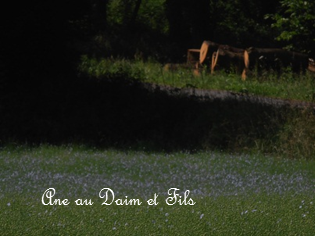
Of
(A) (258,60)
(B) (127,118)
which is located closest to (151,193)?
(B) (127,118)

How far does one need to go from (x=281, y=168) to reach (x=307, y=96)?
839 cm

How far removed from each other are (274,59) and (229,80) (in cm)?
211

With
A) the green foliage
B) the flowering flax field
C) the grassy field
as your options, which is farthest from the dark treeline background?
the green foliage

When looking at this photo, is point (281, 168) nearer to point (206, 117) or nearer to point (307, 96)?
point (206, 117)

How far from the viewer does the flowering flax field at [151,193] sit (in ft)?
24.6

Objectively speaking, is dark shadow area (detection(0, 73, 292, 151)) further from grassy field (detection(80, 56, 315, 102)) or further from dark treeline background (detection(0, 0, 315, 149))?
grassy field (detection(80, 56, 315, 102))

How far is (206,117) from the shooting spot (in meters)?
17.1

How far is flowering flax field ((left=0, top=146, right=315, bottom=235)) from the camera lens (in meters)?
7.49

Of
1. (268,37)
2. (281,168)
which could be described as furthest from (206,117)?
(268,37)

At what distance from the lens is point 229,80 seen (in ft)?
78.1

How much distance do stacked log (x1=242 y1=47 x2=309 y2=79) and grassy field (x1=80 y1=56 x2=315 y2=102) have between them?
404 millimetres

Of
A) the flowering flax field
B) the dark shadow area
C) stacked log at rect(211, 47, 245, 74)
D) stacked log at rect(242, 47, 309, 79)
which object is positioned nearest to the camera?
the flowering flax field

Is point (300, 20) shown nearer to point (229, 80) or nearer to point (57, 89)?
point (229, 80)

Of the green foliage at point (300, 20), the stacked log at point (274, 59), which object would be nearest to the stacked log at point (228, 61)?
the stacked log at point (274, 59)
